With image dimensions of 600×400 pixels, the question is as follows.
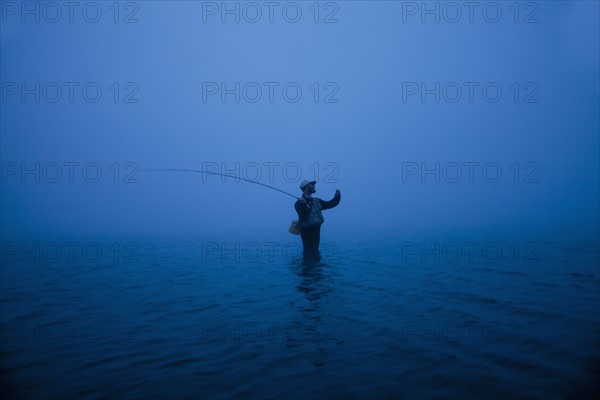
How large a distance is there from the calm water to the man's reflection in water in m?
0.04

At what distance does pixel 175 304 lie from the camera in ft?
24.7

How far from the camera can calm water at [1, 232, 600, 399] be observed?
3840mm

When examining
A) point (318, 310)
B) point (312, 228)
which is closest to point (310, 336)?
point (318, 310)

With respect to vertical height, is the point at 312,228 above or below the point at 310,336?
above

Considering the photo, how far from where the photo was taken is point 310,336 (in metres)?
5.31

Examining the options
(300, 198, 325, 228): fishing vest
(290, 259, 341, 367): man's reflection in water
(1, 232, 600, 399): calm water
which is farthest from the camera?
(300, 198, 325, 228): fishing vest

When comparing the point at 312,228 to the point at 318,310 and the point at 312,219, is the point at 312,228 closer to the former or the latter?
the point at 312,219

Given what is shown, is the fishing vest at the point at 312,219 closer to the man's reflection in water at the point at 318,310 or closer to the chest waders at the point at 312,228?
the chest waders at the point at 312,228

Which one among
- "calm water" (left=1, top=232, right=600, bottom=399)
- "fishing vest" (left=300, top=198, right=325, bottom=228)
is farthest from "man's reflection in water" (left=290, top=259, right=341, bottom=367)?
"fishing vest" (left=300, top=198, right=325, bottom=228)

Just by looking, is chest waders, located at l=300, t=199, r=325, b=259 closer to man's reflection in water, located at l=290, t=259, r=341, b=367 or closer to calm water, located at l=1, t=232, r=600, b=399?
man's reflection in water, located at l=290, t=259, r=341, b=367

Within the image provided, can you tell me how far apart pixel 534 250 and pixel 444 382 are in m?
13.7

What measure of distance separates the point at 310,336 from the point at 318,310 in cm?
136

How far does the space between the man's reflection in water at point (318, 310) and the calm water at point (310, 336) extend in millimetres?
38

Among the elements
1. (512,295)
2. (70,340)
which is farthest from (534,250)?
(70,340)
